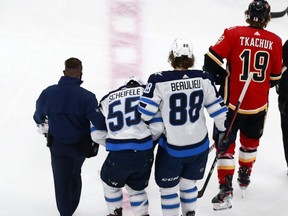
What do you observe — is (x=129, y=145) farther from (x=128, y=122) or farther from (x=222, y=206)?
(x=222, y=206)

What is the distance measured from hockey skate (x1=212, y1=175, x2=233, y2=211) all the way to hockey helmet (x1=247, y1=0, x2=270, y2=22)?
3.46 feet

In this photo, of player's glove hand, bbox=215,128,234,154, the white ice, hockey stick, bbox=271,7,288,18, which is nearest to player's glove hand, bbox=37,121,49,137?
the white ice

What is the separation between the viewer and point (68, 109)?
2.68m

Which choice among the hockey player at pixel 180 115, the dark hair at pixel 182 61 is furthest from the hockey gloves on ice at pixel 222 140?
the dark hair at pixel 182 61

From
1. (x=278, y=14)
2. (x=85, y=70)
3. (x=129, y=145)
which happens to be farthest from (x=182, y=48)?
(x=278, y=14)

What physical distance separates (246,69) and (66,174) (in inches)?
51.7

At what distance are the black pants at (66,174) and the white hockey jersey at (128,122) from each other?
32cm

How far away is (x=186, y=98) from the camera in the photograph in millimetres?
2529

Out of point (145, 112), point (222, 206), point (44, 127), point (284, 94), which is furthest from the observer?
point (284, 94)

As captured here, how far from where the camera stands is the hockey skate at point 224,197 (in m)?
3.08

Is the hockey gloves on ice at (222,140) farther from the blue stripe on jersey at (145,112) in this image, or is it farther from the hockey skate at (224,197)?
the blue stripe on jersey at (145,112)

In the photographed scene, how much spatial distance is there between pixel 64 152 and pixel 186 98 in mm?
830

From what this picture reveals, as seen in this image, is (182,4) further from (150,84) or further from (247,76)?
(150,84)

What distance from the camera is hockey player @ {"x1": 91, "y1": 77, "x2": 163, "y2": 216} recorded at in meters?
2.59
